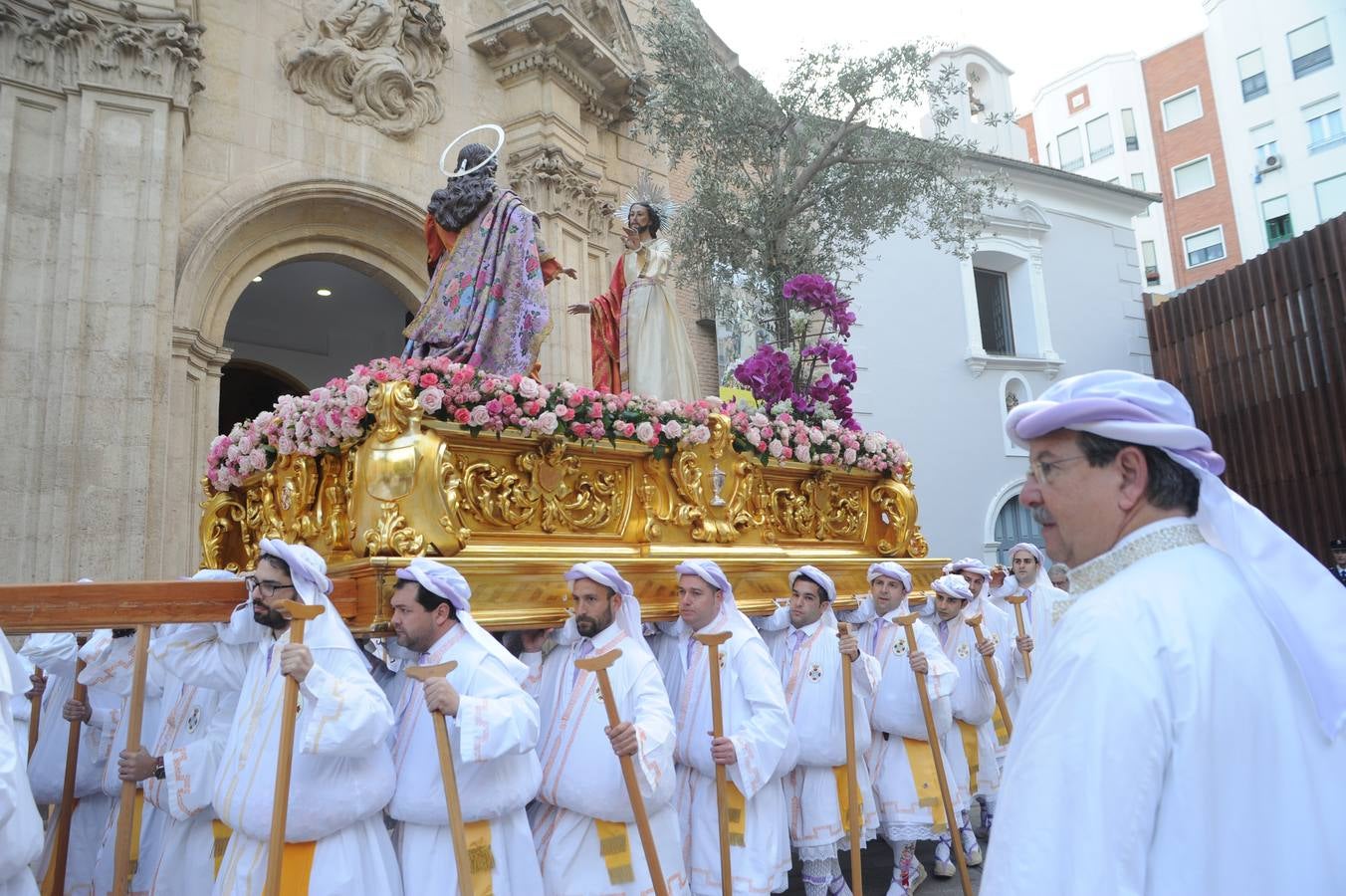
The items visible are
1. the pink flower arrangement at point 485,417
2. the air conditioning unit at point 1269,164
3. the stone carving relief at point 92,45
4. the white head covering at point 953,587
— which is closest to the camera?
the pink flower arrangement at point 485,417

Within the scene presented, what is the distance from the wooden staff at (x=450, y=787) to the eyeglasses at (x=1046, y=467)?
7.39 feet

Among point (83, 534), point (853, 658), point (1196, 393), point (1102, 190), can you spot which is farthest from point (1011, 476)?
point (83, 534)

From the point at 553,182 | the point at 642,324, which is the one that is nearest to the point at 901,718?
the point at 642,324

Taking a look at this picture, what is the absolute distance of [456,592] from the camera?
13.0 feet

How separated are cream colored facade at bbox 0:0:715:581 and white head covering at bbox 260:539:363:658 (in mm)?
4308

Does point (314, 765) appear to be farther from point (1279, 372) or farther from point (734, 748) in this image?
point (1279, 372)

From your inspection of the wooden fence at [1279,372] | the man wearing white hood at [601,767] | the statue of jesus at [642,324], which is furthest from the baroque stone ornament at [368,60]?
the wooden fence at [1279,372]

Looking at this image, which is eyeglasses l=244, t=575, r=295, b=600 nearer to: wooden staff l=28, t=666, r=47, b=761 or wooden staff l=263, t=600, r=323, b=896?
wooden staff l=263, t=600, r=323, b=896

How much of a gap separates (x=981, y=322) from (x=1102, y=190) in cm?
382

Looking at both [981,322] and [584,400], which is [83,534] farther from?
[981,322]

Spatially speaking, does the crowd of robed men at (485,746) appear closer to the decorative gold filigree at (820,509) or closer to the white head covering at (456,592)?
the white head covering at (456,592)

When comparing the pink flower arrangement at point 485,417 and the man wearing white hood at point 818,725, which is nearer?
the pink flower arrangement at point 485,417

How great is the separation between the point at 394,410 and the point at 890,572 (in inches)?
137

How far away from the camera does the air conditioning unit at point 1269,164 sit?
24.3m
